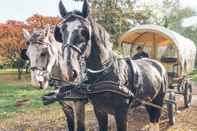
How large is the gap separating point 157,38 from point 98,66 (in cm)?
539

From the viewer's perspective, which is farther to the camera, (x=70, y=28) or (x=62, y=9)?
(x=62, y=9)

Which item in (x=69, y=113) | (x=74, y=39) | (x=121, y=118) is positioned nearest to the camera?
(x=74, y=39)

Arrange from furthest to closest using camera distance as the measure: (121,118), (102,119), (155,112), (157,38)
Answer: (157,38) → (155,112) → (102,119) → (121,118)

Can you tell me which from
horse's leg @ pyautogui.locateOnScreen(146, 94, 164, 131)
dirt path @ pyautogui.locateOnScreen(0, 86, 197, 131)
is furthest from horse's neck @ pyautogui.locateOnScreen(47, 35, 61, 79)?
dirt path @ pyautogui.locateOnScreen(0, 86, 197, 131)

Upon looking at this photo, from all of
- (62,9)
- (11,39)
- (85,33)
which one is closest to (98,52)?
(85,33)

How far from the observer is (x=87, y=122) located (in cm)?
870

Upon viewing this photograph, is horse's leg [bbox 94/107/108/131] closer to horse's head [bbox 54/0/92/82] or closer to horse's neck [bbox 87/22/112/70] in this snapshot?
horse's neck [bbox 87/22/112/70]

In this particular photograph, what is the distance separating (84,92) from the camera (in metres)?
4.90

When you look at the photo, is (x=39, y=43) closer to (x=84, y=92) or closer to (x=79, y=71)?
(x=84, y=92)

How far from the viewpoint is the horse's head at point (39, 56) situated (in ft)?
17.7

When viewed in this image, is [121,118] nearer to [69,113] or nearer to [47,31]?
[69,113]

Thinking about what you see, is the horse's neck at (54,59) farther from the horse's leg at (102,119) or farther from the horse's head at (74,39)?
the horse's head at (74,39)

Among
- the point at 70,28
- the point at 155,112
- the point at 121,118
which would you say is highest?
the point at 70,28

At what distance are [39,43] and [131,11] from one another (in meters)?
14.6
